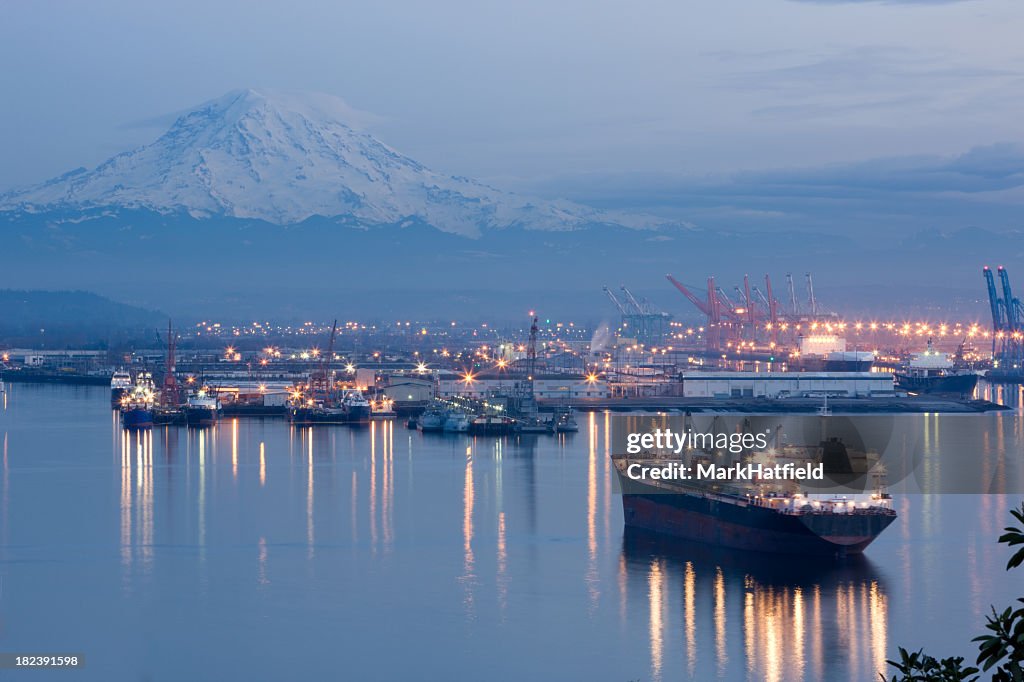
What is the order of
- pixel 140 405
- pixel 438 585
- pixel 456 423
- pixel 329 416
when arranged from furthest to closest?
pixel 140 405 → pixel 329 416 → pixel 456 423 → pixel 438 585

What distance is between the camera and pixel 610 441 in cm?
1633

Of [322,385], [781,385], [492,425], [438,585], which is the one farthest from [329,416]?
[438,585]

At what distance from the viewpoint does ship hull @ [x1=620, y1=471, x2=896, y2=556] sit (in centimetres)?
862

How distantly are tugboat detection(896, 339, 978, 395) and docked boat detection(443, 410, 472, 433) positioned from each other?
1025 cm

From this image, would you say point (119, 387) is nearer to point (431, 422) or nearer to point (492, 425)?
point (431, 422)

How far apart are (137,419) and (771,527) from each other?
11942 millimetres

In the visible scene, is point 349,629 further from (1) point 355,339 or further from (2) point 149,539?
(1) point 355,339

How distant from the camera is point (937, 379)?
25.2 meters

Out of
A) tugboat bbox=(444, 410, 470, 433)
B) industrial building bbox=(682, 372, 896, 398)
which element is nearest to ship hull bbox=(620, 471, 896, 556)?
tugboat bbox=(444, 410, 470, 433)

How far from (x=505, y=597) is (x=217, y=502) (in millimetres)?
4153

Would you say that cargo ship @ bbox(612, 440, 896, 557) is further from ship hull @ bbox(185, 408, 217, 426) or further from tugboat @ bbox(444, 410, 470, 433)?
ship hull @ bbox(185, 408, 217, 426)

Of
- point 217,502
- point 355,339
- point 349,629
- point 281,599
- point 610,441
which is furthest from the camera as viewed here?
point 355,339

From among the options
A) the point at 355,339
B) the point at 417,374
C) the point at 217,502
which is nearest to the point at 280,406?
the point at 417,374

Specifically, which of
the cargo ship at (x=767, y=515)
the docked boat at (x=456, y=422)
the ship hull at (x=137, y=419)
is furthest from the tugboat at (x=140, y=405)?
the cargo ship at (x=767, y=515)
